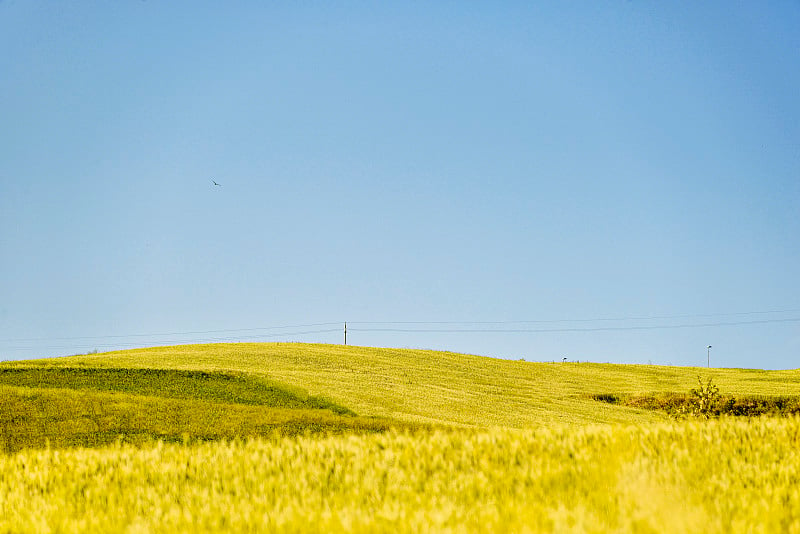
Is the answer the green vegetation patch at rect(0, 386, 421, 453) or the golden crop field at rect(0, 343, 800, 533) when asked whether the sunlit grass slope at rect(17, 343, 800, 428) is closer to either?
the green vegetation patch at rect(0, 386, 421, 453)

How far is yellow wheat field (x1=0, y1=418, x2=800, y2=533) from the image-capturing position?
389 centimetres

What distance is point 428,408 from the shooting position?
32.5 metres

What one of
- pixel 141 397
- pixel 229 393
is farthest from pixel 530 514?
pixel 229 393

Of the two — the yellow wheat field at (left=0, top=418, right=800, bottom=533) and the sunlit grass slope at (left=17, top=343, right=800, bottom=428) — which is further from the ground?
the yellow wheat field at (left=0, top=418, right=800, bottom=533)

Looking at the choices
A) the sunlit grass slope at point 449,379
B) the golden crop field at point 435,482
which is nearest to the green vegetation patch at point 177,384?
the sunlit grass slope at point 449,379

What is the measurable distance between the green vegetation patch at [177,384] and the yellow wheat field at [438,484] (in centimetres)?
2379

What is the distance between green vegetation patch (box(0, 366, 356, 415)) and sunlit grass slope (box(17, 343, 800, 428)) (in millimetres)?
944

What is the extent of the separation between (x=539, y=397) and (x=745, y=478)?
38144mm

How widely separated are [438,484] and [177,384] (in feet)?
105

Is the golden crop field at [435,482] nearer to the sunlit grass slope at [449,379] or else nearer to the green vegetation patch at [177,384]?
the sunlit grass slope at [449,379]

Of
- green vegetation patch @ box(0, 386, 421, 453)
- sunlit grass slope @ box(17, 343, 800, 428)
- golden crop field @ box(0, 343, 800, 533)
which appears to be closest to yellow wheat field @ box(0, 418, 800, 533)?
golden crop field @ box(0, 343, 800, 533)

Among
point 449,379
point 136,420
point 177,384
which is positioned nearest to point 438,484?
point 136,420

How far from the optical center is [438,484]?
193 inches

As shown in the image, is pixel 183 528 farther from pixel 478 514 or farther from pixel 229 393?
pixel 229 393
